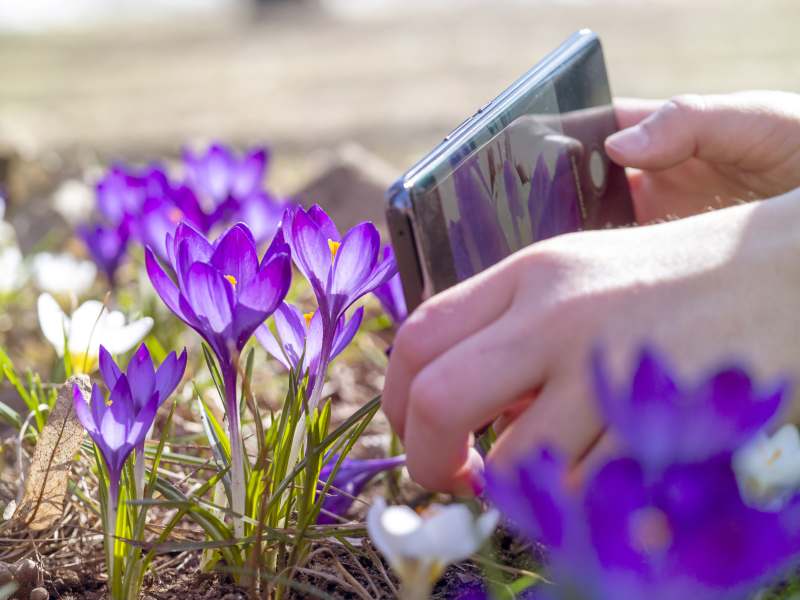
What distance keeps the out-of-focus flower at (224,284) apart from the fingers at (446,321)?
13 cm

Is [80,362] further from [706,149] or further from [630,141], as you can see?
[706,149]

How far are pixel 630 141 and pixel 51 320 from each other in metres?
0.73

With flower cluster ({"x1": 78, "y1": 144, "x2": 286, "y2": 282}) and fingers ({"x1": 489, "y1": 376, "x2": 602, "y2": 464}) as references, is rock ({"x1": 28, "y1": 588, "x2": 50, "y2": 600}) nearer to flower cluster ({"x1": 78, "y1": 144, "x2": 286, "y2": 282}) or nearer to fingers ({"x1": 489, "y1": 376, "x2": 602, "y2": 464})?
fingers ({"x1": 489, "y1": 376, "x2": 602, "y2": 464})

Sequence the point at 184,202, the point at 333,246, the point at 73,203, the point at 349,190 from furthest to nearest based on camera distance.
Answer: the point at 73,203 < the point at 349,190 < the point at 184,202 < the point at 333,246

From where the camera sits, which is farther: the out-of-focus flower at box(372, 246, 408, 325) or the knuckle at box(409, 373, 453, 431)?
the out-of-focus flower at box(372, 246, 408, 325)

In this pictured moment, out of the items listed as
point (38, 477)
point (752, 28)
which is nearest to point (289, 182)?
point (38, 477)

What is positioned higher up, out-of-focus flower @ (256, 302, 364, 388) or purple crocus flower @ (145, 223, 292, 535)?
purple crocus flower @ (145, 223, 292, 535)

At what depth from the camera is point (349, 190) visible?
8.54ft

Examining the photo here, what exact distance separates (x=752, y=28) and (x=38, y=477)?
6183 millimetres

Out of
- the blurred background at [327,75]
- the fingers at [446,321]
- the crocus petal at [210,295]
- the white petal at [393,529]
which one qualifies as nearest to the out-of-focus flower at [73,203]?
the blurred background at [327,75]

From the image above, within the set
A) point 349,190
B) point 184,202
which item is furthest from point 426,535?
point 349,190

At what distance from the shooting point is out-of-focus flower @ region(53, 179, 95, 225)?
9.11ft

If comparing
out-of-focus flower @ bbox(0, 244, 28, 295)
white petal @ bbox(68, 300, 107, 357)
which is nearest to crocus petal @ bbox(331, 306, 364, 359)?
white petal @ bbox(68, 300, 107, 357)

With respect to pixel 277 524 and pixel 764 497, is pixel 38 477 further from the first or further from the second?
pixel 764 497
